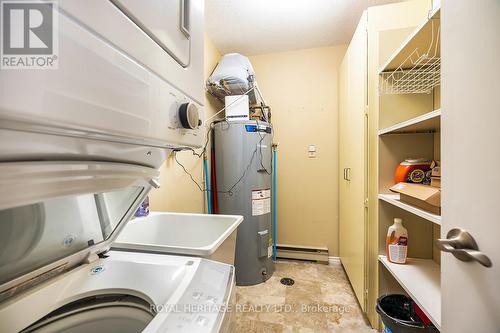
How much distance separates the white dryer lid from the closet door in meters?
1.52

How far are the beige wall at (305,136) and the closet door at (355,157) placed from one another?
349mm

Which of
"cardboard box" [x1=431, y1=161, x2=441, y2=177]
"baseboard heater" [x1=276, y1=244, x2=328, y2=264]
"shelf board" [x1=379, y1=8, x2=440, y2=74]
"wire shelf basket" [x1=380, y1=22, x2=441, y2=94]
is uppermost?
"shelf board" [x1=379, y1=8, x2=440, y2=74]

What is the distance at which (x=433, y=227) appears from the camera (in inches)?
58.2

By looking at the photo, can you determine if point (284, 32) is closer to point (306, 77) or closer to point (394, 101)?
point (306, 77)

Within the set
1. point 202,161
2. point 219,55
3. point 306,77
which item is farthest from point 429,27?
point 219,55

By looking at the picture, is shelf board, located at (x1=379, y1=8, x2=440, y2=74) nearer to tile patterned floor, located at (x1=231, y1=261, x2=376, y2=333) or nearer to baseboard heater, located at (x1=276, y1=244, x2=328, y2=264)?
tile patterned floor, located at (x1=231, y1=261, x2=376, y2=333)

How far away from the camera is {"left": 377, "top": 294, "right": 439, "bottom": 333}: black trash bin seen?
110cm

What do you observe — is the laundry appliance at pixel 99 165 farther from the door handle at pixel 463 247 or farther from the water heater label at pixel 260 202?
the water heater label at pixel 260 202

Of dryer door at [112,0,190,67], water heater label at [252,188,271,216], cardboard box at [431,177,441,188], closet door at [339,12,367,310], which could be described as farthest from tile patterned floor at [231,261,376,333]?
dryer door at [112,0,190,67]

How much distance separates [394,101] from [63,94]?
5.73 feet

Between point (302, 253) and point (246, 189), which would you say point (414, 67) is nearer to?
point (246, 189)

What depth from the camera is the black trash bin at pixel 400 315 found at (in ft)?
3.60

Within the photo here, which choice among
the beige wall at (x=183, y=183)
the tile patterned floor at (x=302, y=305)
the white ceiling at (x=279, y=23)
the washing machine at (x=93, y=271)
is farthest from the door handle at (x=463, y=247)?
the white ceiling at (x=279, y=23)

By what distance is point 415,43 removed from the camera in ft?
3.90
